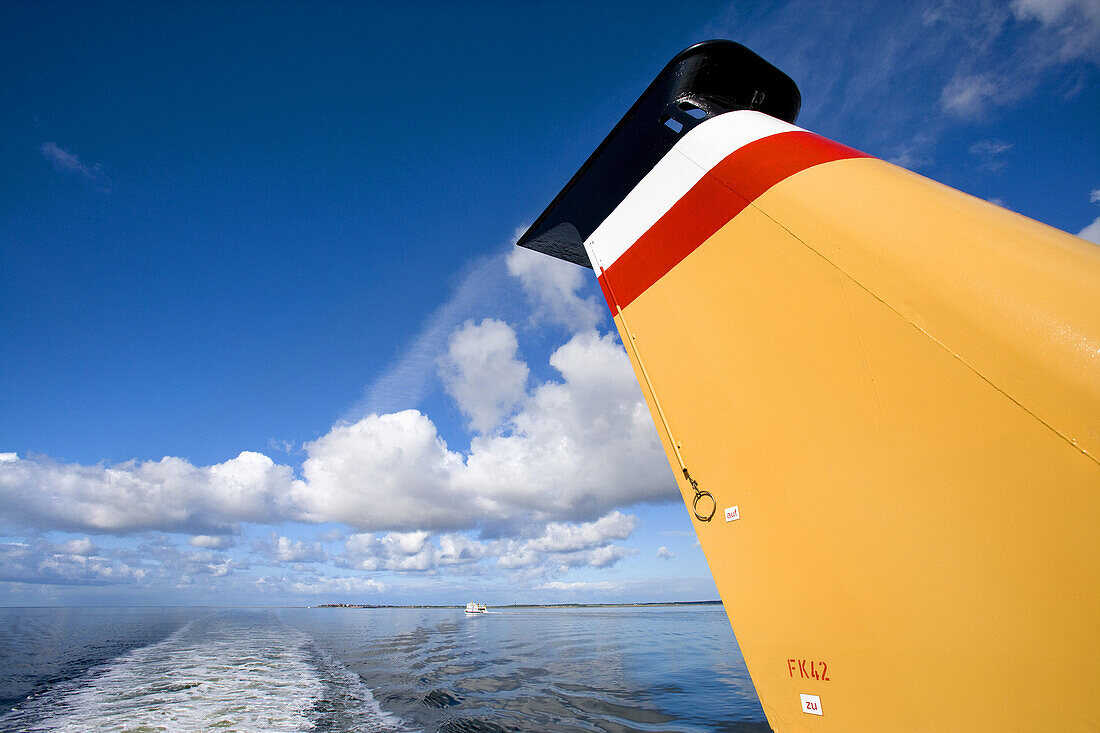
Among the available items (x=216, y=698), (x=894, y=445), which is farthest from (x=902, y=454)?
(x=216, y=698)

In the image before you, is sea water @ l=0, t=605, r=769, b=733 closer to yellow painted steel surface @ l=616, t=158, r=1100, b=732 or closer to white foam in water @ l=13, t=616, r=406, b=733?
white foam in water @ l=13, t=616, r=406, b=733

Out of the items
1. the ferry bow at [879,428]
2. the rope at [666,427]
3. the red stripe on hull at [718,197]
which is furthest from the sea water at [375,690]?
the red stripe on hull at [718,197]

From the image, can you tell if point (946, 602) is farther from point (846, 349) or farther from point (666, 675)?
point (666, 675)

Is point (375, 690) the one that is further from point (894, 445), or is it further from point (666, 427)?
point (894, 445)

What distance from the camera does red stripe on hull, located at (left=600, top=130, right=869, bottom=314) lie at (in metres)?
1.60

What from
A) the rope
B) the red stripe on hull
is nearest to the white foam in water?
the rope

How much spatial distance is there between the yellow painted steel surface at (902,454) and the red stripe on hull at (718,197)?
3.0 inches

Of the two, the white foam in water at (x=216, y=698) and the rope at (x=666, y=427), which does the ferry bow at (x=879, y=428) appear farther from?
the white foam in water at (x=216, y=698)

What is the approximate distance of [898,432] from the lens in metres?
1.16

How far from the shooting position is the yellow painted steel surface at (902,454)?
92cm

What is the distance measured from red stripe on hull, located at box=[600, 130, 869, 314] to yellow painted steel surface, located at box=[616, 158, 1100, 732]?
0.25 feet

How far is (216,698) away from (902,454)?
10.5m

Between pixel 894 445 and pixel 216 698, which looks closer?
pixel 894 445

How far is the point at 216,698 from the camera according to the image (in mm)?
7574
